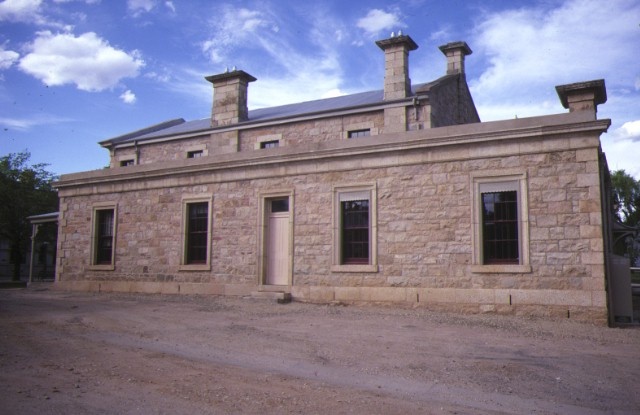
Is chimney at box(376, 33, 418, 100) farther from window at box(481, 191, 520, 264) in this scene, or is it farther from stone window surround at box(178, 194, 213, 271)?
window at box(481, 191, 520, 264)

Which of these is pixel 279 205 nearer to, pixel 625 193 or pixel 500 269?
pixel 500 269

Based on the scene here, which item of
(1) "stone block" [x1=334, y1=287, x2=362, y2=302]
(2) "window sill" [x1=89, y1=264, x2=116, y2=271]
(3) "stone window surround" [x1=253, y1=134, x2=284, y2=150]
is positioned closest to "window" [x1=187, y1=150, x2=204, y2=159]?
(3) "stone window surround" [x1=253, y1=134, x2=284, y2=150]

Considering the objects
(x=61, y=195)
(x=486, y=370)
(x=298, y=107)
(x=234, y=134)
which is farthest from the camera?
(x=298, y=107)

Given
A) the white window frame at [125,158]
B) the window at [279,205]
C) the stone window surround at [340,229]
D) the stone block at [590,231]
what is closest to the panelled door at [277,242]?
the window at [279,205]

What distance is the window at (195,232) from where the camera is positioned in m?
15.3

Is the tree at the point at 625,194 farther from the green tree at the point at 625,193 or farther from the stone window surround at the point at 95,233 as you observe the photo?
the stone window surround at the point at 95,233

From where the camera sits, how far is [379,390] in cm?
532

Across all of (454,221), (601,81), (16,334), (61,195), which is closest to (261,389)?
(16,334)

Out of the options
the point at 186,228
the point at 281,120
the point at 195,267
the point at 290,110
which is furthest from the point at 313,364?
the point at 290,110

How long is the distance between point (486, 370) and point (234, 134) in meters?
16.8

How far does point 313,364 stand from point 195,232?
385 inches

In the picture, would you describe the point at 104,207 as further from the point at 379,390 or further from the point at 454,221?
the point at 379,390

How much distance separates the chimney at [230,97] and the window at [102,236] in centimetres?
632

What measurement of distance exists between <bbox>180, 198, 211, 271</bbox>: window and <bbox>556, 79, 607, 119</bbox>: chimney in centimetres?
984
